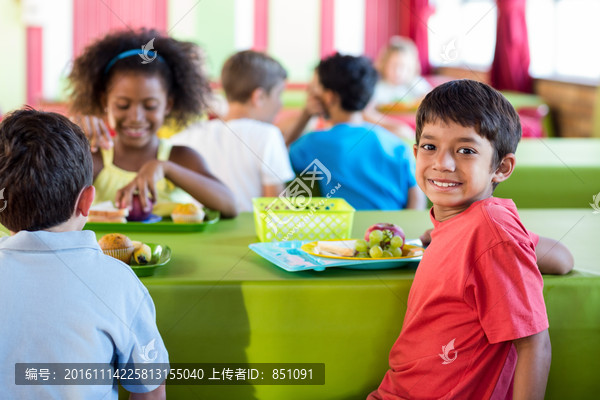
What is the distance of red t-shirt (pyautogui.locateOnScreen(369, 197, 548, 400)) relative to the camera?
1156mm

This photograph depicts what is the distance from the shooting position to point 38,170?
1.08 m

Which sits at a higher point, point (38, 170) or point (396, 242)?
point (38, 170)

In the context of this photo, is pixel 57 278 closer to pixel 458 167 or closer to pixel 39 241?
pixel 39 241

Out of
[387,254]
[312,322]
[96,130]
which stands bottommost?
[312,322]

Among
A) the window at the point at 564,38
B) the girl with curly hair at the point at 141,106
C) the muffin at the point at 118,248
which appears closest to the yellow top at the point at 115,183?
the girl with curly hair at the point at 141,106

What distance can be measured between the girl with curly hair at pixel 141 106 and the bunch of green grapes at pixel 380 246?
56 cm

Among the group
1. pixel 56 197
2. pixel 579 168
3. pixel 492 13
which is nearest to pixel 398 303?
pixel 56 197

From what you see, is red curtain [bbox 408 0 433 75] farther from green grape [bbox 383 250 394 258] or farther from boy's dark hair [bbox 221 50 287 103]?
green grape [bbox 383 250 394 258]

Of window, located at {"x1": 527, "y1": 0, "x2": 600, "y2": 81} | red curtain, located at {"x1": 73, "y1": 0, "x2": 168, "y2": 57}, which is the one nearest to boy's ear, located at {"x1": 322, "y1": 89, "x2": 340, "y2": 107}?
window, located at {"x1": 527, "y1": 0, "x2": 600, "y2": 81}

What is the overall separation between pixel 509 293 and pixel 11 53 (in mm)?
7584

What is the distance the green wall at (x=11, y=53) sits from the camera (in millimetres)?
7656

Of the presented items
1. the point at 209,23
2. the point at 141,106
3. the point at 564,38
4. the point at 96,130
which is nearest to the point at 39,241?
the point at 96,130

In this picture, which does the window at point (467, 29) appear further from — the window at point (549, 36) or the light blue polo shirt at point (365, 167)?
the light blue polo shirt at point (365, 167)

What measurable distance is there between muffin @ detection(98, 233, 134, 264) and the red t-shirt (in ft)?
1.72
